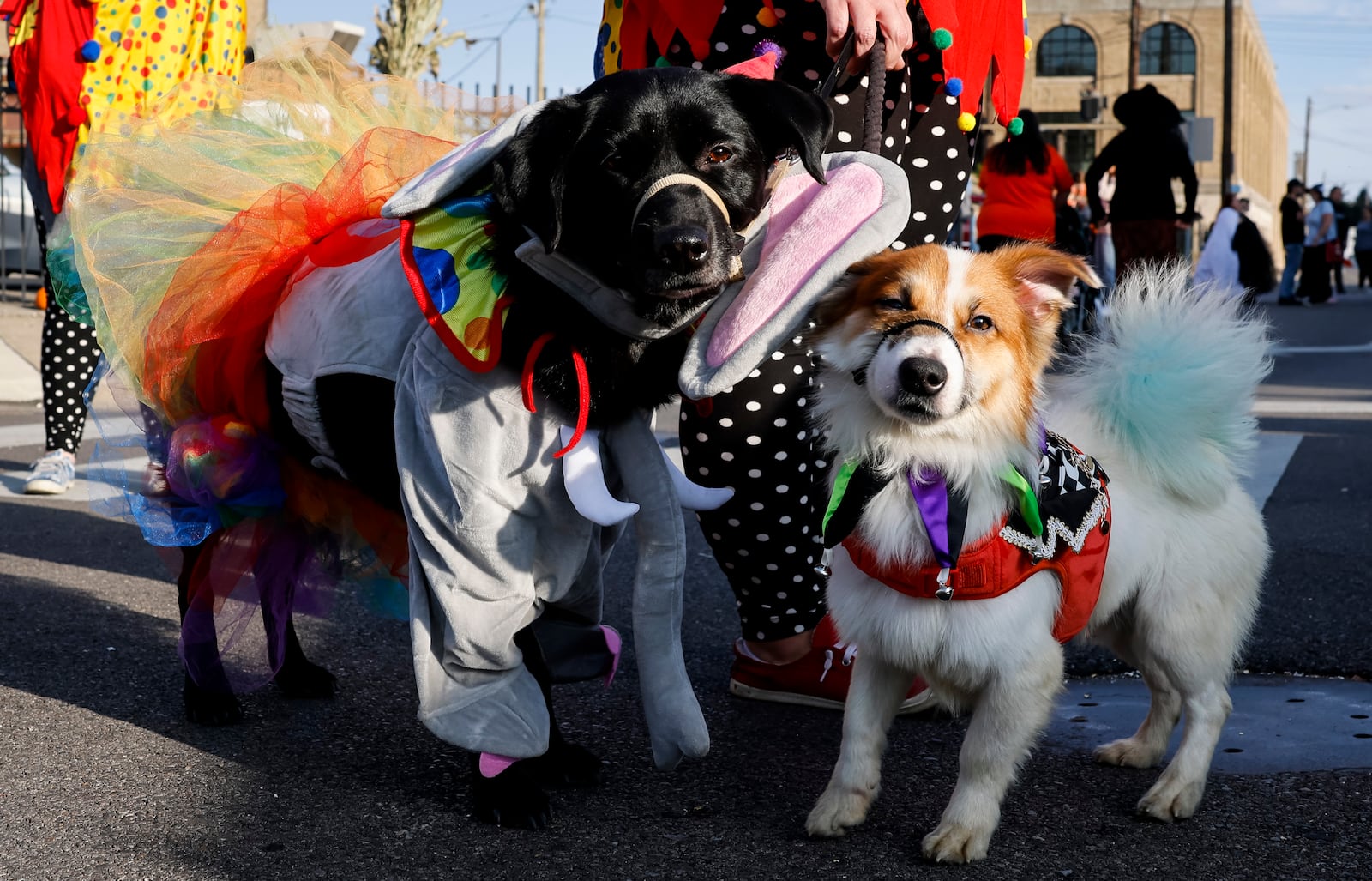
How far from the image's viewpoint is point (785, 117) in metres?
2.24

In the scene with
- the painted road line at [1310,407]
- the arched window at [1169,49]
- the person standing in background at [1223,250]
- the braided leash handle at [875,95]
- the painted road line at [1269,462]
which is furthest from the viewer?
the arched window at [1169,49]

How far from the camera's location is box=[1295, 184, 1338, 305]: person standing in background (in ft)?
75.0

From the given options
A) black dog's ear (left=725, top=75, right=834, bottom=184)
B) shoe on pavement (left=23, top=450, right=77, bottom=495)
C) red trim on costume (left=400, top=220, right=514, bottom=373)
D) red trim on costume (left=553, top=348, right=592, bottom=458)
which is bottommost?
shoe on pavement (left=23, top=450, right=77, bottom=495)

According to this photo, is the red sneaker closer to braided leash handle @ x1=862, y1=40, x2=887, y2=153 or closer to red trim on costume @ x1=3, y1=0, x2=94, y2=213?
braided leash handle @ x1=862, y1=40, x2=887, y2=153

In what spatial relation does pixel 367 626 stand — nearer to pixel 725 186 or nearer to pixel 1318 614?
pixel 725 186

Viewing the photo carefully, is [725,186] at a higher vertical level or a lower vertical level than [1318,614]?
higher

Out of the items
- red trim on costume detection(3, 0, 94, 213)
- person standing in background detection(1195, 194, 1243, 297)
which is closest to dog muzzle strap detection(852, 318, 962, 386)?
red trim on costume detection(3, 0, 94, 213)

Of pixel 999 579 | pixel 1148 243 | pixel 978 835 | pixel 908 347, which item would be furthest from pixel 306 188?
pixel 1148 243

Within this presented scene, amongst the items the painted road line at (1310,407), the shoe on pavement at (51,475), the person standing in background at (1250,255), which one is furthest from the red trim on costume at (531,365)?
the person standing in background at (1250,255)

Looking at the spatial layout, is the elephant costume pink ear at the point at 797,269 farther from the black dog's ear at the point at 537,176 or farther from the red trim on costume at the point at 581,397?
the black dog's ear at the point at 537,176

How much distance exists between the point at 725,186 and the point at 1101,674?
1.73 metres

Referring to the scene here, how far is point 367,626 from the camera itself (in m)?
3.64

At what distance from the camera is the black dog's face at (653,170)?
2125 mm

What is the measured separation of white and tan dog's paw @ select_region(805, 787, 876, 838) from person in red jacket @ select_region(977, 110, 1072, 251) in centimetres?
731
